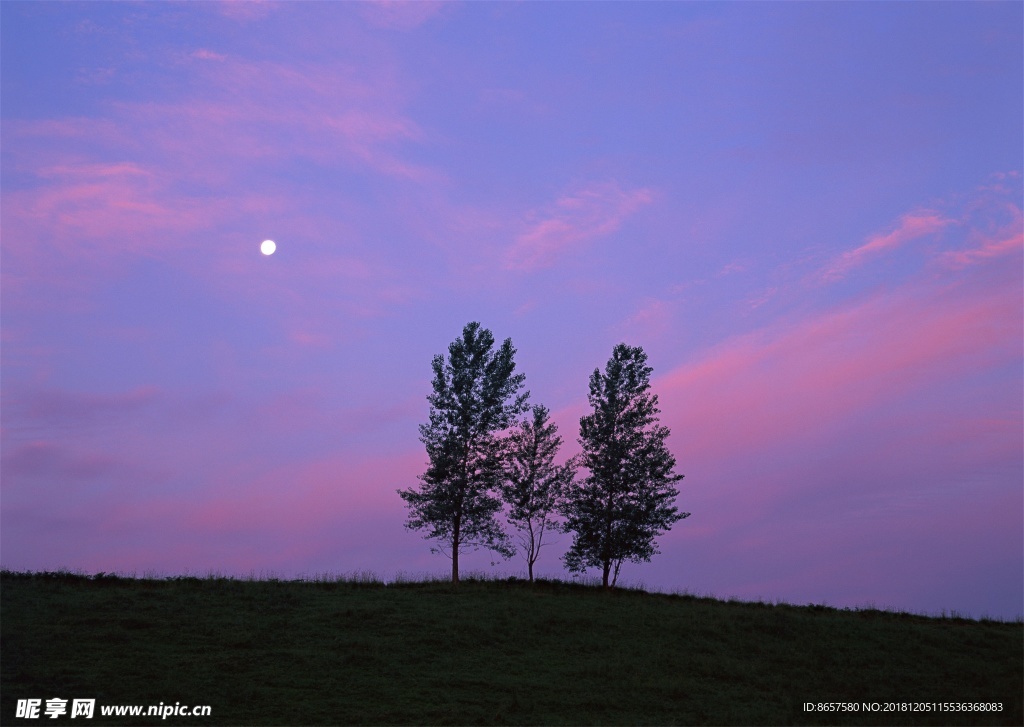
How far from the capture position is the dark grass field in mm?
22750

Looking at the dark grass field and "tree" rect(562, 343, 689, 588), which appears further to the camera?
"tree" rect(562, 343, 689, 588)

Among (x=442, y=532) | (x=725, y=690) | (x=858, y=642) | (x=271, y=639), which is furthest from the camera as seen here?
(x=442, y=532)

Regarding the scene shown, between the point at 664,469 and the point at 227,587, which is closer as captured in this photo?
the point at 227,587

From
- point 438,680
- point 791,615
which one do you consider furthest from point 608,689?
point 791,615

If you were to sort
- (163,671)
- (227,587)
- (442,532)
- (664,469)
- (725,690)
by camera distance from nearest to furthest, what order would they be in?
(163,671)
(725,690)
(227,587)
(442,532)
(664,469)

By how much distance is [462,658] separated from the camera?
2831cm

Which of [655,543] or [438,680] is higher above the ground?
[655,543]

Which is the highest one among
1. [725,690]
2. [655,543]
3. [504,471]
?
[504,471]

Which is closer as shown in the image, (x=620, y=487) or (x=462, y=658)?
(x=462, y=658)

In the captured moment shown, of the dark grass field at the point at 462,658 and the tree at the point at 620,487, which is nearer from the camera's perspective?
the dark grass field at the point at 462,658

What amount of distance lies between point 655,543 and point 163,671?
3492 cm

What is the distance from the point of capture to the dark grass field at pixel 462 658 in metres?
22.8

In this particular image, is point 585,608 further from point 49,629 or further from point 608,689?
point 49,629

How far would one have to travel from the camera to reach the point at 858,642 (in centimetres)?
3356
